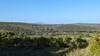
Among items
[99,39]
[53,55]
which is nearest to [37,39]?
[53,55]

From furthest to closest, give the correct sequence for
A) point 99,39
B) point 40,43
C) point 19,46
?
point 40,43, point 19,46, point 99,39

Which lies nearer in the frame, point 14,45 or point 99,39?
point 99,39

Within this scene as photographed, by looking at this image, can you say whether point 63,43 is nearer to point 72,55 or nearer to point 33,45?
point 33,45

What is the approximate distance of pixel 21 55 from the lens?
26.2 m

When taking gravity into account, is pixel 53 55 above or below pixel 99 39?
below

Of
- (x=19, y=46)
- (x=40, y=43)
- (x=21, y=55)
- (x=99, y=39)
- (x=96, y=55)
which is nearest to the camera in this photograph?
(x=96, y=55)

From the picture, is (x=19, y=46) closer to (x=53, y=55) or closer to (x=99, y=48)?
(x=53, y=55)

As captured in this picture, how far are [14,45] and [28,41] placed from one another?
12.5 feet

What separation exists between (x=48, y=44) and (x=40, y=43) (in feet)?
3.68

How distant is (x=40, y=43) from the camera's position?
39.8 meters

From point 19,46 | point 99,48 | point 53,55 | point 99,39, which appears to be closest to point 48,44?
point 19,46

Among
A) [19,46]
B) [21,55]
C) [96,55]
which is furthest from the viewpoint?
[19,46]

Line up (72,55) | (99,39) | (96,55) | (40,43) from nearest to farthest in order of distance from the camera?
(96,55)
(72,55)
(99,39)
(40,43)

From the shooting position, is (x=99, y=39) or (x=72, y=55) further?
(x=99, y=39)
